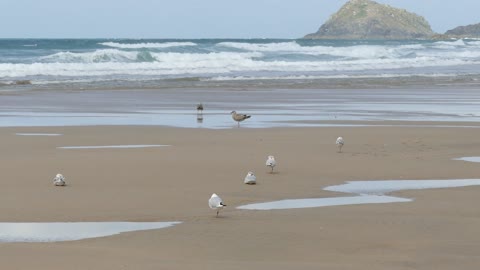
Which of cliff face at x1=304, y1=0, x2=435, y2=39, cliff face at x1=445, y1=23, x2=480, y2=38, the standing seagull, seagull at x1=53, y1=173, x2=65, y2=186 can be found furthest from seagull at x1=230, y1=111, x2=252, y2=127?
cliff face at x1=445, y1=23, x2=480, y2=38

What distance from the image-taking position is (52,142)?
15.5 metres

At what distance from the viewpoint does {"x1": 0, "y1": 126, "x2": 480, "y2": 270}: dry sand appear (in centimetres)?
745

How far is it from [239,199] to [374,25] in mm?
180222

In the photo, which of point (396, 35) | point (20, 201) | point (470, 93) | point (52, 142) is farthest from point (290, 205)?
point (396, 35)

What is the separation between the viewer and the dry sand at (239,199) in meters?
7.45

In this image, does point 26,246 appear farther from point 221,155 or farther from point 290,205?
point 221,155

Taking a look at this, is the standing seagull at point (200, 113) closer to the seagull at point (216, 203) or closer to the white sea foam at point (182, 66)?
the seagull at point (216, 203)

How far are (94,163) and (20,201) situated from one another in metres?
2.94

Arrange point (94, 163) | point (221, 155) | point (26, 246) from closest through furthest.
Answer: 1. point (26, 246)
2. point (94, 163)
3. point (221, 155)

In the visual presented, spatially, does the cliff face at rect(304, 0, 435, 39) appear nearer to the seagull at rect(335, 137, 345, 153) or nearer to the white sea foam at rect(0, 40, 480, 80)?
the white sea foam at rect(0, 40, 480, 80)

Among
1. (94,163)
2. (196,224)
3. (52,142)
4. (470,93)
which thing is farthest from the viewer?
(470,93)

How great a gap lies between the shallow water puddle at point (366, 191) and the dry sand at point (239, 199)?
0.25m

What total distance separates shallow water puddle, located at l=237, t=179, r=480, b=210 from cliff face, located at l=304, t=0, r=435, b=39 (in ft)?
570

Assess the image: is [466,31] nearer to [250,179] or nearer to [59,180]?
[250,179]
